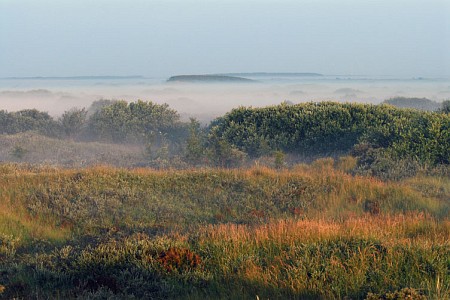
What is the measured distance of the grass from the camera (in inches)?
243

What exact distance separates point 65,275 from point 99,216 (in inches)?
154

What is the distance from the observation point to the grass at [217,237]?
6160 mm

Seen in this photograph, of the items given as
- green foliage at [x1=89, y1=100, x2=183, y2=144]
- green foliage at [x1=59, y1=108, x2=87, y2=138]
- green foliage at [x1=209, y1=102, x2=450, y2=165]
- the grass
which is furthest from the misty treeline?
green foliage at [x1=59, y1=108, x2=87, y2=138]

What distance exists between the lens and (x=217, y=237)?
7.86m

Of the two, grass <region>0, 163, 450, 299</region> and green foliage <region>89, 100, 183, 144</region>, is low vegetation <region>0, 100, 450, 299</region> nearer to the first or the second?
grass <region>0, 163, 450, 299</region>

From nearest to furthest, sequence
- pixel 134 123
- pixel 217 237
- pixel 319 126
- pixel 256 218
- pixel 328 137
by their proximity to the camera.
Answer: pixel 217 237 → pixel 256 218 → pixel 328 137 → pixel 319 126 → pixel 134 123

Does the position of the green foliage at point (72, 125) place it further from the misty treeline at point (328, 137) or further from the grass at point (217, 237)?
the grass at point (217, 237)

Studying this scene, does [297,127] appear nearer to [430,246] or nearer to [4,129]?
[430,246]

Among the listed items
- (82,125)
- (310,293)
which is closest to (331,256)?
(310,293)

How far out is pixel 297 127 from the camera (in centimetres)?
2281

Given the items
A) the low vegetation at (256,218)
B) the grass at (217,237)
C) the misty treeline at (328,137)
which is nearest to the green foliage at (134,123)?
the misty treeline at (328,137)

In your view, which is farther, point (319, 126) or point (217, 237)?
point (319, 126)

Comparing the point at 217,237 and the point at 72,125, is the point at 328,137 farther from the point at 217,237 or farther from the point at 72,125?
the point at 72,125

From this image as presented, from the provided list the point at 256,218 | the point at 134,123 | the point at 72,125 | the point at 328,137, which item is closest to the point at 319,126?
the point at 328,137
